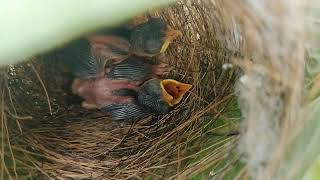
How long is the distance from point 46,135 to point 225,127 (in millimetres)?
234

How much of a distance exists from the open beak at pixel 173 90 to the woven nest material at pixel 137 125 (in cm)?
2

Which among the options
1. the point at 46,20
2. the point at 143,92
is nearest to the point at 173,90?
the point at 143,92

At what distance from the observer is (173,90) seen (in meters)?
0.89

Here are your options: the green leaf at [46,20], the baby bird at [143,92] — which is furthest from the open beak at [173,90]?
the green leaf at [46,20]

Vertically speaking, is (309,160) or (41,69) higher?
(41,69)

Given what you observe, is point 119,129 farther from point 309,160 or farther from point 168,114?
point 309,160

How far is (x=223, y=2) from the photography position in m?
0.79

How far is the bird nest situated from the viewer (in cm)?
81

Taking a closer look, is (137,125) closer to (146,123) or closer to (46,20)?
(146,123)

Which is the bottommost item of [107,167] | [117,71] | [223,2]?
[107,167]

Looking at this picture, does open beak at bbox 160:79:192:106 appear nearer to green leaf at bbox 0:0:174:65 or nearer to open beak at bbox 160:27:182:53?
open beak at bbox 160:27:182:53

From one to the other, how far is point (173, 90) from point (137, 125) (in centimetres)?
7

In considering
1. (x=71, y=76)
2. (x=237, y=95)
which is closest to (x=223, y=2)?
(x=237, y=95)

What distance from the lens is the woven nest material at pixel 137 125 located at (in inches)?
32.2
